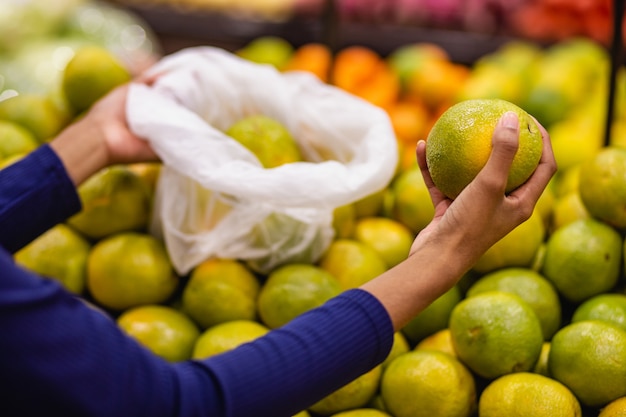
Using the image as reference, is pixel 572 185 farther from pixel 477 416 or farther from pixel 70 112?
pixel 70 112

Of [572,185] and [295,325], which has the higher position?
[295,325]

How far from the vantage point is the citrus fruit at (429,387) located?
122cm

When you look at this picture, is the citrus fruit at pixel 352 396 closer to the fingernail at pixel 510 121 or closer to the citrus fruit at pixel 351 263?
the citrus fruit at pixel 351 263

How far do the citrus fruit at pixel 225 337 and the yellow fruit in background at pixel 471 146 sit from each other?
0.52 m

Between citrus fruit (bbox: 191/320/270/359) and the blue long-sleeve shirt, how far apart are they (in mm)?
434

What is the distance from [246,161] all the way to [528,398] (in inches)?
29.2

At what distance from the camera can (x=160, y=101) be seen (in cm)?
161

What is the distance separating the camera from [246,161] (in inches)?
59.0

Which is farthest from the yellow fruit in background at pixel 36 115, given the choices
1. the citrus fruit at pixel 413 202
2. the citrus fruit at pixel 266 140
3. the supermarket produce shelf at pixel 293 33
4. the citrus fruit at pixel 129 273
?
the supermarket produce shelf at pixel 293 33

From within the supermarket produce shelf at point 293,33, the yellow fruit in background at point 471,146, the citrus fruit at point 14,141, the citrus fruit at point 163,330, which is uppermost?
the yellow fruit in background at point 471,146

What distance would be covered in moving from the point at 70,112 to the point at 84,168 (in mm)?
491

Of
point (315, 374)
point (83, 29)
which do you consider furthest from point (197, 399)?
point (83, 29)

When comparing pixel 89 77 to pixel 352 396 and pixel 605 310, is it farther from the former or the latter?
pixel 605 310

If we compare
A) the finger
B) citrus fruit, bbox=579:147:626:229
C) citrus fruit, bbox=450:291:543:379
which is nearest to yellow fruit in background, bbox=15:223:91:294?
citrus fruit, bbox=450:291:543:379
